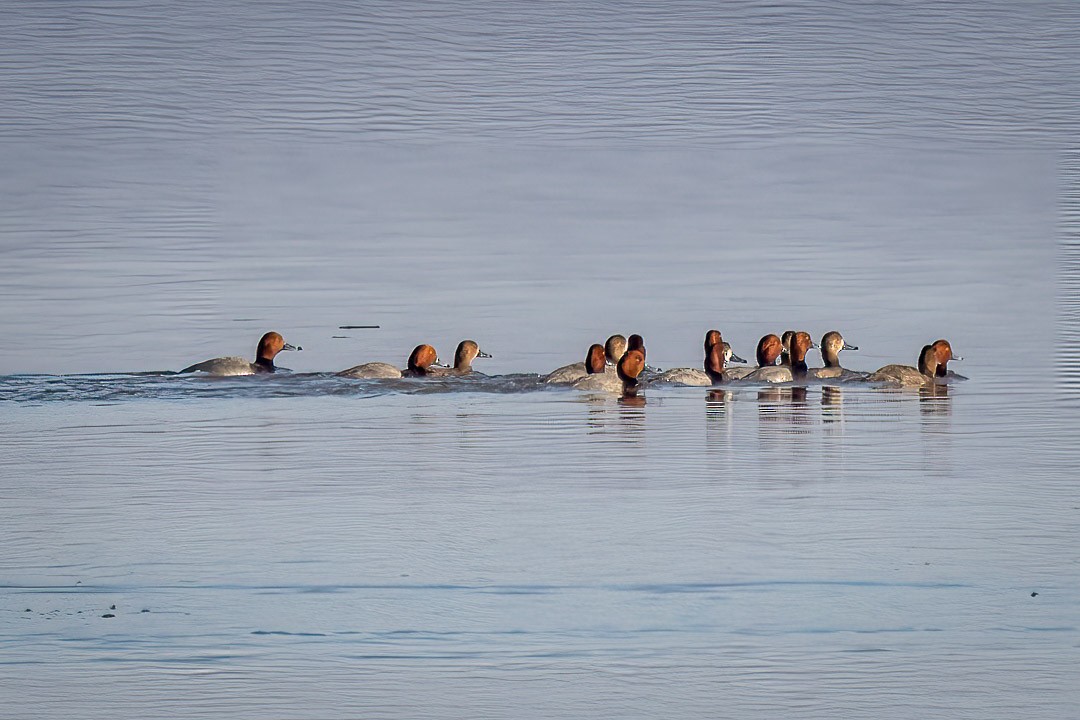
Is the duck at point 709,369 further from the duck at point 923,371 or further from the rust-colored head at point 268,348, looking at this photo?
the rust-colored head at point 268,348

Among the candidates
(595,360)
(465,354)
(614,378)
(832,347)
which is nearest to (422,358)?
(465,354)

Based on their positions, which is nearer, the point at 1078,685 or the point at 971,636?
the point at 1078,685

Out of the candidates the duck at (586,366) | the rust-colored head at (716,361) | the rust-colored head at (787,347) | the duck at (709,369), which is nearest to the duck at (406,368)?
the duck at (586,366)

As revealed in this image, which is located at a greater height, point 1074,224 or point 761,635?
point 1074,224

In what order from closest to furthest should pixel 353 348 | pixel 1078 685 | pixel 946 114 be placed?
pixel 1078 685
pixel 353 348
pixel 946 114

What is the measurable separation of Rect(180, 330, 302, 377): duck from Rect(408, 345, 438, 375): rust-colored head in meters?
0.79

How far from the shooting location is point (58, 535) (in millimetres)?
5598

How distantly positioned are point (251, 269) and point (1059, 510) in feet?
28.5

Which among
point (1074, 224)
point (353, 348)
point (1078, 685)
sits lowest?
point (1078, 685)

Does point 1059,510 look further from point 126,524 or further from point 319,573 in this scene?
point 126,524

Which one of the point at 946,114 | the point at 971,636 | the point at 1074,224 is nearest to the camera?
the point at 971,636

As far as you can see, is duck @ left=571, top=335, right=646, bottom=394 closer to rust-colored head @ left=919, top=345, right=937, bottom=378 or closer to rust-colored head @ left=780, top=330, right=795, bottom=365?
rust-colored head @ left=780, top=330, right=795, bottom=365

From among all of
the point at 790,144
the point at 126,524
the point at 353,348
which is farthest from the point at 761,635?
the point at 790,144

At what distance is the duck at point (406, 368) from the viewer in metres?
9.89
